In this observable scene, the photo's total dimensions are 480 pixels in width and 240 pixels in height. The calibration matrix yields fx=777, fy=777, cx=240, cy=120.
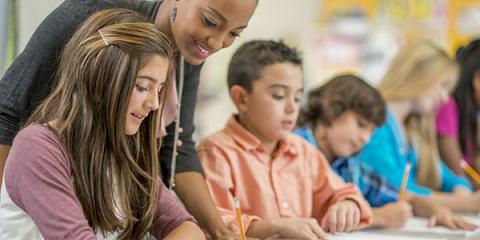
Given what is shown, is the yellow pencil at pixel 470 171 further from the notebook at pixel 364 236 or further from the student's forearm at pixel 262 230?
the student's forearm at pixel 262 230

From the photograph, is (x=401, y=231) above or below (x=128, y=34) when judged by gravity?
below

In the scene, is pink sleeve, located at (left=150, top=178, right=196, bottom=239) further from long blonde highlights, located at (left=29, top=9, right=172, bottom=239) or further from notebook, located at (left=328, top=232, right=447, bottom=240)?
notebook, located at (left=328, top=232, right=447, bottom=240)

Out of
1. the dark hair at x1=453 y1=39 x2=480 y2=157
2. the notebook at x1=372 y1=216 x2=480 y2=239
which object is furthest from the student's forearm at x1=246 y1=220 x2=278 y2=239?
the dark hair at x1=453 y1=39 x2=480 y2=157

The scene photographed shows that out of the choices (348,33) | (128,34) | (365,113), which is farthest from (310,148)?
(348,33)

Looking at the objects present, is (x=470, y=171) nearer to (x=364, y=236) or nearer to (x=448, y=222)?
(x=448, y=222)

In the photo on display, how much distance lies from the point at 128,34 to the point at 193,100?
30 cm

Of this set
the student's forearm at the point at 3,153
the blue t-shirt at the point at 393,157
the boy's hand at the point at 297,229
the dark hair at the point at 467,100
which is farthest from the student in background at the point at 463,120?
the student's forearm at the point at 3,153

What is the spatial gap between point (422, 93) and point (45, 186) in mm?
1155

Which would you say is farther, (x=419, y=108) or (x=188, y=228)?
(x=419, y=108)

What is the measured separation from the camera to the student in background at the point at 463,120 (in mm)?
1922

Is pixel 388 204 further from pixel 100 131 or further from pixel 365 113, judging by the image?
pixel 100 131

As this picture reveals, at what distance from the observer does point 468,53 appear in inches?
81.7

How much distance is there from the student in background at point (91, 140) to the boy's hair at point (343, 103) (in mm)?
669

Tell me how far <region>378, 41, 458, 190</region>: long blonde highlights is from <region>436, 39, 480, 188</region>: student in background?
0.31ft
